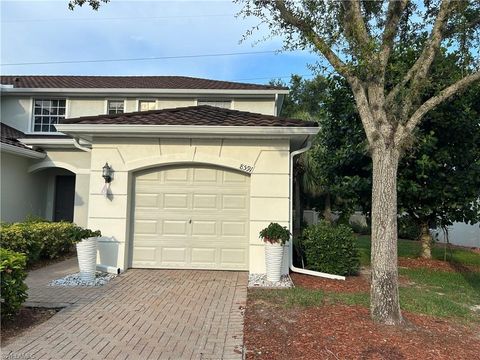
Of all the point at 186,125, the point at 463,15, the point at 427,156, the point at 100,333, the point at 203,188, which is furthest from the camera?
the point at 427,156

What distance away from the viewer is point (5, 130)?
15.5m

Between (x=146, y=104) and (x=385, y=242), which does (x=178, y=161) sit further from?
(x=146, y=104)

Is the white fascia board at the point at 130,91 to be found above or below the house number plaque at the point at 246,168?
above

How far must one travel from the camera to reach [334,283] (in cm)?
934

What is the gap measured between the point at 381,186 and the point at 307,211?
2012 centimetres

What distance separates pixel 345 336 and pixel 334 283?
371cm

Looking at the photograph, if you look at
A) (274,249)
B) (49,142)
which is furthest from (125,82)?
(274,249)

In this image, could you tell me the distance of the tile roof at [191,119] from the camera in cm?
963

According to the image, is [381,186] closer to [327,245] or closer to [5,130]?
[327,245]

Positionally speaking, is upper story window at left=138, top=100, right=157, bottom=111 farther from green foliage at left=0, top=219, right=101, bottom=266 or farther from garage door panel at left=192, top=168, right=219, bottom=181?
garage door panel at left=192, top=168, right=219, bottom=181

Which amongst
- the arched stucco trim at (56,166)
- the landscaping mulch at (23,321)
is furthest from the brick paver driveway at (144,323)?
the arched stucco trim at (56,166)

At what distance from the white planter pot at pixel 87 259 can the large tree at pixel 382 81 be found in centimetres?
551

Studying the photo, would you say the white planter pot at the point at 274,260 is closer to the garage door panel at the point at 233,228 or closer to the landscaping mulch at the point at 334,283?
the landscaping mulch at the point at 334,283

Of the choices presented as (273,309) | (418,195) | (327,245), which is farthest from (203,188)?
(418,195)
